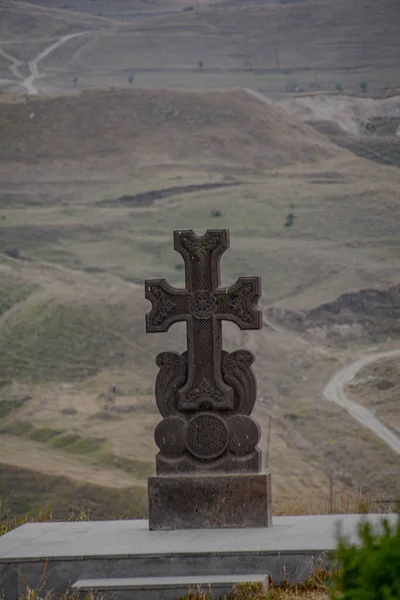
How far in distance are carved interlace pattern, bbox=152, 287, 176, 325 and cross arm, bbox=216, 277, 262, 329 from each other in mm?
444

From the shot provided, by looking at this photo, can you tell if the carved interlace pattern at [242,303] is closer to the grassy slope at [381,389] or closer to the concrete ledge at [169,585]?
the concrete ledge at [169,585]

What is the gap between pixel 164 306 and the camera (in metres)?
11.8

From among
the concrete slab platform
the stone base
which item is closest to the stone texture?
the stone base

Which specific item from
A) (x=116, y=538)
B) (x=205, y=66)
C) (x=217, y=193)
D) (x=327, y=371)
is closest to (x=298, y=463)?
(x=327, y=371)

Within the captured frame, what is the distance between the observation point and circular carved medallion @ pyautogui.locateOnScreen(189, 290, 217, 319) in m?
Answer: 11.7

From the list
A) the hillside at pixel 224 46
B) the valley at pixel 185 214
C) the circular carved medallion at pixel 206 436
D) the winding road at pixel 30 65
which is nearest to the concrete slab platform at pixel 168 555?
the circular carved medallion at pixel 206 436

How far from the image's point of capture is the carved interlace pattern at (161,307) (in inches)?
465

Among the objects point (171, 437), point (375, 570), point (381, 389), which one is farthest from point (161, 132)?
point (375, 570)

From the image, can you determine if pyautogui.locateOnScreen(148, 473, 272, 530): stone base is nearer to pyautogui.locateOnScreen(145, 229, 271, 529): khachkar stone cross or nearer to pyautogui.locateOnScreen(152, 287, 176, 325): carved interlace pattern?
pyautogui.locateOnScreen(145, 229, 271, 529): khachkar stone cross

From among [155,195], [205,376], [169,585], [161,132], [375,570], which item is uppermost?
[161,132]

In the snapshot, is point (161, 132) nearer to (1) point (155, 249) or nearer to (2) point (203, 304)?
(1) point (155, 249)

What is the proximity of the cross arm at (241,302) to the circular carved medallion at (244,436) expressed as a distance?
87cm

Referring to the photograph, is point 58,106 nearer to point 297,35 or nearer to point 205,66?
point 205,66

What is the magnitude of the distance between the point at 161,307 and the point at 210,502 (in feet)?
5.92
